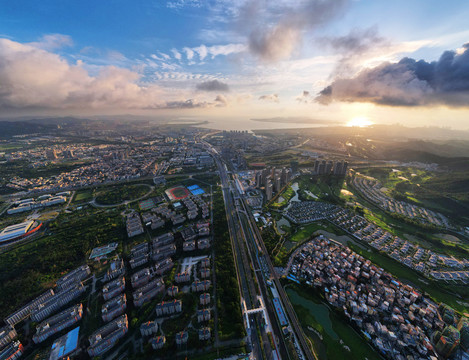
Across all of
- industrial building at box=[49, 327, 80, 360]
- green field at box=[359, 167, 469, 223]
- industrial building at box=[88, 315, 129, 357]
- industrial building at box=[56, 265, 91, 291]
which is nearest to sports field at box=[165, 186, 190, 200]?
industrial building at box=[56, 265, 91, 291]

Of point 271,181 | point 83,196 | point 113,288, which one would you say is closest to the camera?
point 113,288

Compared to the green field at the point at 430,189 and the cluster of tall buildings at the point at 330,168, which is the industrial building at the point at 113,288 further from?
the green field at the point at 430,189

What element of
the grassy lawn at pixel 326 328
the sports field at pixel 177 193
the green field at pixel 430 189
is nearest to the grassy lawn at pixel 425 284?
the grassy lawn at pixel 326 328

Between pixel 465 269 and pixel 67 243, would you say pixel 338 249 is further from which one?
pixel 67 243

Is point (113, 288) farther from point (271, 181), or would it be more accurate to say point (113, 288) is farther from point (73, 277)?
point (271, 181)

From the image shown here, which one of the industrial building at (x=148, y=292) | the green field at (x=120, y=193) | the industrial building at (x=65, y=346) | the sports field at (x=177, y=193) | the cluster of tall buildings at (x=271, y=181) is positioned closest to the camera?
the industrial building at (x=65, y=346)

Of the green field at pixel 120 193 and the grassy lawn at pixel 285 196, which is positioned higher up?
the green field at pixel 120 193

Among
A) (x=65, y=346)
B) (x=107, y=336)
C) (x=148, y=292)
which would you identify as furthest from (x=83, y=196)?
(x=107, y=336)
